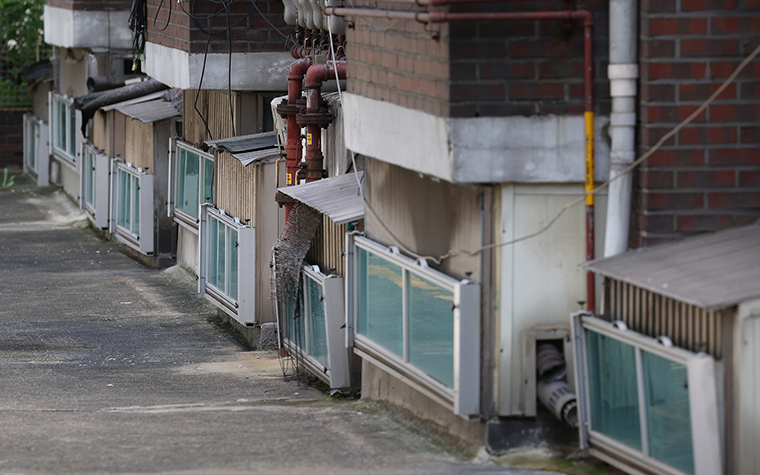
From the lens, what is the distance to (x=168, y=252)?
57.7 feet

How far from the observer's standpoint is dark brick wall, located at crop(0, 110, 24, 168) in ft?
94.3

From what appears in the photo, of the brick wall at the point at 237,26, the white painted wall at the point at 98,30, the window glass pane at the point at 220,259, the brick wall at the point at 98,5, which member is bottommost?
the window glass pane at the point at 220,259

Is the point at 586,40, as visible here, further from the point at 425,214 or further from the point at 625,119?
the point at 425,214

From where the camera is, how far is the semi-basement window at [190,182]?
14.5 meters

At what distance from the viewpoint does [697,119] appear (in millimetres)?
6113

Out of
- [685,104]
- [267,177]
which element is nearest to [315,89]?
[267,177]

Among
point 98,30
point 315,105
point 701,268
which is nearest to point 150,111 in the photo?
point 98,30

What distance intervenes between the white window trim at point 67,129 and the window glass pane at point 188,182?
6.49m

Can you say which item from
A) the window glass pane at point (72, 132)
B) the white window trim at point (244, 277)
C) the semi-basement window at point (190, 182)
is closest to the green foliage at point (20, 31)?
the window glass pane at point (72, 132)

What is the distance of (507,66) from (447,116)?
0.41 m

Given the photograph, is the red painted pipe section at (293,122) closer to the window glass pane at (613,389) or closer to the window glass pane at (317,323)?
the window glass pane at (317,323)

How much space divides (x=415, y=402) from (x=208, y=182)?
727 centimetres

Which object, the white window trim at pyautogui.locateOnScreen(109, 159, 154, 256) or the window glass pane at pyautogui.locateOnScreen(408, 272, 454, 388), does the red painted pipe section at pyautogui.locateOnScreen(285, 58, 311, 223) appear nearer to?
the window glass pane at pyautogui.locateOnScreen(408, 272, 454, 388)

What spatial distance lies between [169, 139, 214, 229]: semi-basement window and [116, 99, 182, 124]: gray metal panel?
2.97ft
